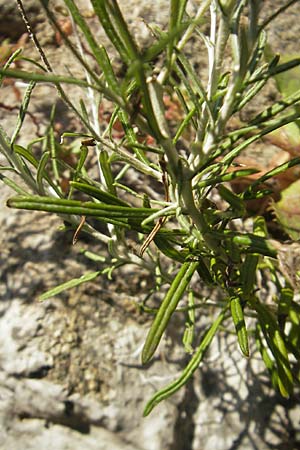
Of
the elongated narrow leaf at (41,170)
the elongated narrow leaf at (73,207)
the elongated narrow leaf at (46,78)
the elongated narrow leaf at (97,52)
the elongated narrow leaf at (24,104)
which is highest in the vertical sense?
the elongated narrow leaf at (97,52)

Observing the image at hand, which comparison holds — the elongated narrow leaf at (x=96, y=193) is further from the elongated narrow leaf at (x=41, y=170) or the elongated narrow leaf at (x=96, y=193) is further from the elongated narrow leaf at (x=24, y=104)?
the elongated narrow leaf at (x=24, y=104)

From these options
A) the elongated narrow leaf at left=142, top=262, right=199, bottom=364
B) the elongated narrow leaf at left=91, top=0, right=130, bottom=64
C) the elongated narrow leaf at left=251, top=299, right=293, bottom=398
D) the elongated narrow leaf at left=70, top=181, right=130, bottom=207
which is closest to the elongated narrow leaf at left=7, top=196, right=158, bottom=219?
the elongated narrow leaf at left=70, top=181, right=130, bottom=207

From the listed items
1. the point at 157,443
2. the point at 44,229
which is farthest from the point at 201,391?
the point at 44,229

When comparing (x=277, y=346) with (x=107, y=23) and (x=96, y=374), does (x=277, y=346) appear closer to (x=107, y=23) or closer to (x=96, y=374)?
(x=96, y=374)

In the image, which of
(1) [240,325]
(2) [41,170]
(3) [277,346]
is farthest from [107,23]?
(3) [277,346]

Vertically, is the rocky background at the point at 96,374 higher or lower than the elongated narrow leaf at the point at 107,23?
lower

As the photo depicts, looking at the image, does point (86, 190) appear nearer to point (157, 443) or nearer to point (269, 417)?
point (157, 443)

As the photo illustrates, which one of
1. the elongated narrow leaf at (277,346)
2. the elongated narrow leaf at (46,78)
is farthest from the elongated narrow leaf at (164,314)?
the elongated narrow leaf at (46,78)
